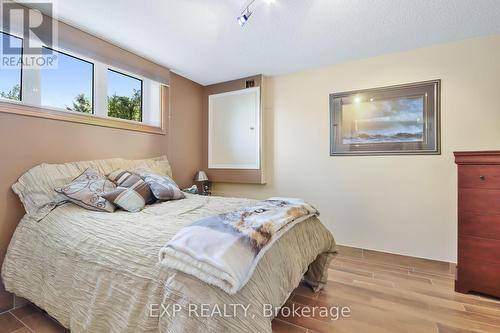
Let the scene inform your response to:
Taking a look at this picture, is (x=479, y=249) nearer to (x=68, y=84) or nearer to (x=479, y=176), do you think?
(x=479, y=176)

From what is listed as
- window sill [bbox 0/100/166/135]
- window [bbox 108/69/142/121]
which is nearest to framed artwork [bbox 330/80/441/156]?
window sill [bbox 0/100/166/135]

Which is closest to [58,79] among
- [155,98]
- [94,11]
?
[94,11]

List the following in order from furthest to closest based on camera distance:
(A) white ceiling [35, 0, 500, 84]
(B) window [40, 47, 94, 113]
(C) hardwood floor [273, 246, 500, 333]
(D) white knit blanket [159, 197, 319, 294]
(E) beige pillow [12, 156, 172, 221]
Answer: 1. (B) window [40, 47, 94, 113]
2. (A) white ceiling [35, 0, 500, 84]
3. (E) beige pillow [12, 156, 172, 221]
4. (C) hardwood floor [273, 246, 500, 333]
5. (D) white knit blanket [159, 197, 319, 294]

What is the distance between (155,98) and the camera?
2990 mm

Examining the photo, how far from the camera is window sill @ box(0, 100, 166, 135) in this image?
177 centimetres

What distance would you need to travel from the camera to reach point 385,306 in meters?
1.70

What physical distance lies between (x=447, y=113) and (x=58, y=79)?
147 inches

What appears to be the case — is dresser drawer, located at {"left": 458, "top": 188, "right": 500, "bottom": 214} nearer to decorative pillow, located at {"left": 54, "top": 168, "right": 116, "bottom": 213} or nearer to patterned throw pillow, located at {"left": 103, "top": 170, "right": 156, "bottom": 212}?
patterned throw pillow, located at {"left": 103, "top": 170, "right": 156, "bottom": 212}

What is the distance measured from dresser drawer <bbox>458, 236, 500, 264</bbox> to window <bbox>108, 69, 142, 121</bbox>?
3445 millimetres

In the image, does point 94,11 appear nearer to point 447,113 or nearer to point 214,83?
point 214,83

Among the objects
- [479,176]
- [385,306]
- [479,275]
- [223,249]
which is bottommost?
[385,306]

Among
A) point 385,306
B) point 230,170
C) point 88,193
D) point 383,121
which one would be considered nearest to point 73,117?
point 88,193

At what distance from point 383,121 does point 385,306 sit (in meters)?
1.86

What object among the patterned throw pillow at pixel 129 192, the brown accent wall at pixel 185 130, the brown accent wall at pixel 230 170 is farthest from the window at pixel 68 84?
the brown accent wall at pixel 230 170
